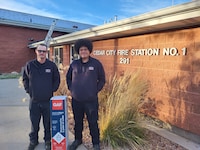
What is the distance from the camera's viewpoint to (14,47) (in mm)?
15203

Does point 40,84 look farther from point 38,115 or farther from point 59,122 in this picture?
point 59,122

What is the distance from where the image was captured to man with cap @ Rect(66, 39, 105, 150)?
3018mm

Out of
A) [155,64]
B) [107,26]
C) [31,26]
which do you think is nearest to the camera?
[155,64]

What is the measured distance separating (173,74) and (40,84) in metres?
2.88

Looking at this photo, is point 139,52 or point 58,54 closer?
point 139,52

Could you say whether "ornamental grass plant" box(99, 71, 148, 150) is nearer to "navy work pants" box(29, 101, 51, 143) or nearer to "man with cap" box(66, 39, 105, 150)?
"man with cap" box(66, 39, 105, 150)

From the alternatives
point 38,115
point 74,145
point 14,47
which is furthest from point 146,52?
point 14,47

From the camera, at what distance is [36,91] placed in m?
3.04

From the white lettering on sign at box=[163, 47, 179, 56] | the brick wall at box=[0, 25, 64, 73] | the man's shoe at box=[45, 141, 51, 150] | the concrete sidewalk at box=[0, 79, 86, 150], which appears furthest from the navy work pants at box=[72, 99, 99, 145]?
the brick wall at box=[0, 25, 64, 73]

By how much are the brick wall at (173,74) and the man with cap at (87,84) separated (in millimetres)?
1946

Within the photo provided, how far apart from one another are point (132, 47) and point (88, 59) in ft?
8.98

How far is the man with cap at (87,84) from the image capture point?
9.90 ft

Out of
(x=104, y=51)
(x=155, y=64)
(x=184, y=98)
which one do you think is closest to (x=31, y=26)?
(x=104, y=51)

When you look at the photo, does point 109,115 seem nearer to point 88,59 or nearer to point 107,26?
point 88,59
